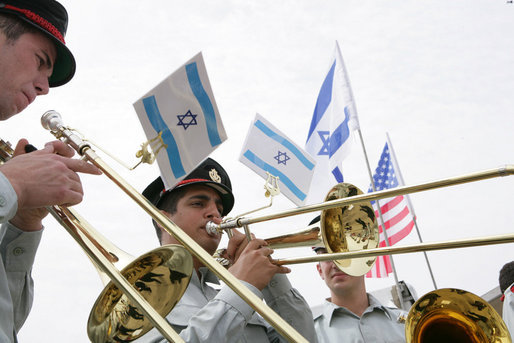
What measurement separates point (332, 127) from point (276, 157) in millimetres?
2665

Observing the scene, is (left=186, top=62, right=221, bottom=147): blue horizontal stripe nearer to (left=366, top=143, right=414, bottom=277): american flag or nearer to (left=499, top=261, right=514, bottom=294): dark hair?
Answer: (left=499, top=261, right=514, bottom=294): dark hair

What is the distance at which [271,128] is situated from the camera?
4020 millimetres

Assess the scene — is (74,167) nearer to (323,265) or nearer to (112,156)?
(112,156)

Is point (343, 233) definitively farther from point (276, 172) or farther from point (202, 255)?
point (202, 255)

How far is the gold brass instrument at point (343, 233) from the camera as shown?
2.29 meters

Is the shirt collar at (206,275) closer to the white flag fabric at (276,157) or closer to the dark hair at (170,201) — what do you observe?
the dark hair at (170,201)

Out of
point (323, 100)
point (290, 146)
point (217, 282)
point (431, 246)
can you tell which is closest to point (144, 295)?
point (217, 282)

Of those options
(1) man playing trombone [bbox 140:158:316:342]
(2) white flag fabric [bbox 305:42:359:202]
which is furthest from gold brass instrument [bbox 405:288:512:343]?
(2) white flag fabric [bbox 305:42:359:202]

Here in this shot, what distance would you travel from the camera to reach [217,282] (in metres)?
3.24

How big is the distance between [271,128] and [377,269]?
380 centimetres

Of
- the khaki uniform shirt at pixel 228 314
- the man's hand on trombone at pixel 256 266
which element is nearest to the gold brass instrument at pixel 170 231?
the khaki uniform shirt at pixel 228 314

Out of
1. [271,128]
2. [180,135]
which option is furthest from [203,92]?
[271,128]

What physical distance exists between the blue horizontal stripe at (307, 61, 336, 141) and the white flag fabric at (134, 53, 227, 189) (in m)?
3.90

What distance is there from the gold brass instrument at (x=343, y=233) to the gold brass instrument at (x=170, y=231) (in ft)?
2.97
